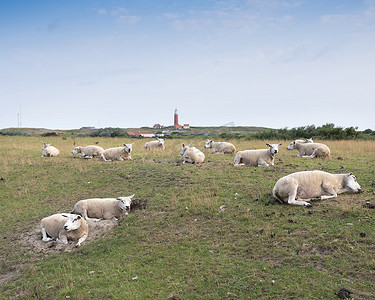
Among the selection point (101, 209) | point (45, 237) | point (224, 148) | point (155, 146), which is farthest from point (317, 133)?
point (45, 237)

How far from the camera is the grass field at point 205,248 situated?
6.48m

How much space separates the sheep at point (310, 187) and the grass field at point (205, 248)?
0.43 m

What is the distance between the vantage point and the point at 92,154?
22.2 m

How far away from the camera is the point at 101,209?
37.6ft

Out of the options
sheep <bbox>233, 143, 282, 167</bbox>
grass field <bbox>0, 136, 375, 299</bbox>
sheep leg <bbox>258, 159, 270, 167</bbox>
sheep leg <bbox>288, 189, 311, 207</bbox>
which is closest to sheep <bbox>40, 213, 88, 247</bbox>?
grass field <bbox>0, 136, 375, 299</bbox>

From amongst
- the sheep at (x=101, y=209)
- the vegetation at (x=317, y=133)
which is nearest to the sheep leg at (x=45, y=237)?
the sheep at (x=101, y=209)

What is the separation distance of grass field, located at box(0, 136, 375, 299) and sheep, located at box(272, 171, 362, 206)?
426mm

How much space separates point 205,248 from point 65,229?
4.53 m

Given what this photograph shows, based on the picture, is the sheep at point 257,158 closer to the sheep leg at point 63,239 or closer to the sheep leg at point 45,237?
the sheep leg at point 63,239

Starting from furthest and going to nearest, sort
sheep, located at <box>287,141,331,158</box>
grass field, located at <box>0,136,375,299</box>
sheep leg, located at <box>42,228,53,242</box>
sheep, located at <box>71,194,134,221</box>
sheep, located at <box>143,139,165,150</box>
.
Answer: sheep, located at <box>143,139,165,150</box>, sheep, located at <box>287,141,331,158</box>, sheep, located at <box>71,194,134,221</box>, sheep leg, located at <box>42,228,53,242</box>, grass field, located at <box>0,136,375,299</box>

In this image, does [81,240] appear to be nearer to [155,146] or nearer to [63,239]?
[63,239]

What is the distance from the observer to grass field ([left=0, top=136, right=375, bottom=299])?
255 inches

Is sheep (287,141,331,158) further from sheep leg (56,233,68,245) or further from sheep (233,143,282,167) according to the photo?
sheep leg (56,233,68,245)

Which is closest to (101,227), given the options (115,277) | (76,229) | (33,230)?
(76,229)
